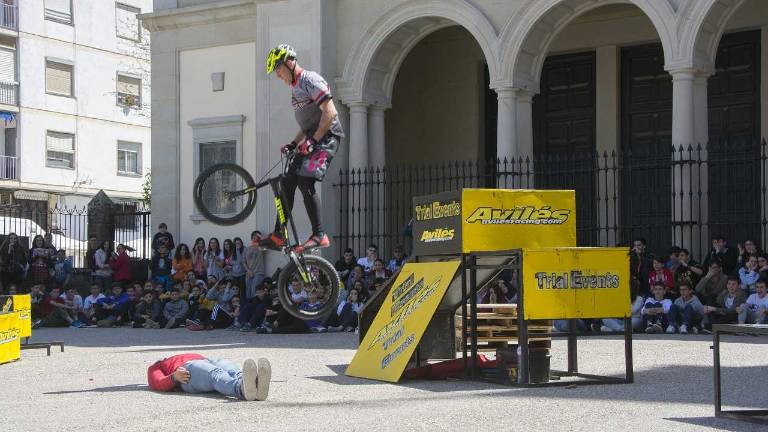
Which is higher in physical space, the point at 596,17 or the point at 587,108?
the point at 596,17

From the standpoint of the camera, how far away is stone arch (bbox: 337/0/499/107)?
79.1 ft

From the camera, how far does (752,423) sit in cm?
937

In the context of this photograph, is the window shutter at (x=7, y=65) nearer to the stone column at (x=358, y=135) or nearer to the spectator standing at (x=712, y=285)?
the stone column at (x=358, y=135)

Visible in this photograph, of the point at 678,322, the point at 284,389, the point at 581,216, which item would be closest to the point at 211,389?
the point at 284,389

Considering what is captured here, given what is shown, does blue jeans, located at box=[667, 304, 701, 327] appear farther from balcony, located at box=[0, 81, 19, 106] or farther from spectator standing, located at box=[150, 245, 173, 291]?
balcony, located at box=[0, 81, 19, 106]

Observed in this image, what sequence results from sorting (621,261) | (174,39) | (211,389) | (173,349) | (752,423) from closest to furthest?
(752,423), (211,389), (621,261), (173,349), (174,39)

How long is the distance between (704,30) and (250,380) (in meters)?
13.8

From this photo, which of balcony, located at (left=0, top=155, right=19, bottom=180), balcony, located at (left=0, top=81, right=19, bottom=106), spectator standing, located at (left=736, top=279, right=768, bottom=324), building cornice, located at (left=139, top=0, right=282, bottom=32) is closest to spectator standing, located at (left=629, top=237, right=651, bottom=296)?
spectator standing, located at (left=736, top=279, right=768, bottom=324)

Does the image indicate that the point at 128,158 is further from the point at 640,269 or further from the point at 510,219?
the point at 510,219

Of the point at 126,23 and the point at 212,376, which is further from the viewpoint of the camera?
the point at 126,23

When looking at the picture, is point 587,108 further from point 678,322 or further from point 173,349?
point 173,349


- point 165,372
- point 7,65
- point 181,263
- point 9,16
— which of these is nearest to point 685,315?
point 165,372

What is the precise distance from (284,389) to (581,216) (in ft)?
50.0

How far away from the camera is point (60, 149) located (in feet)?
163
